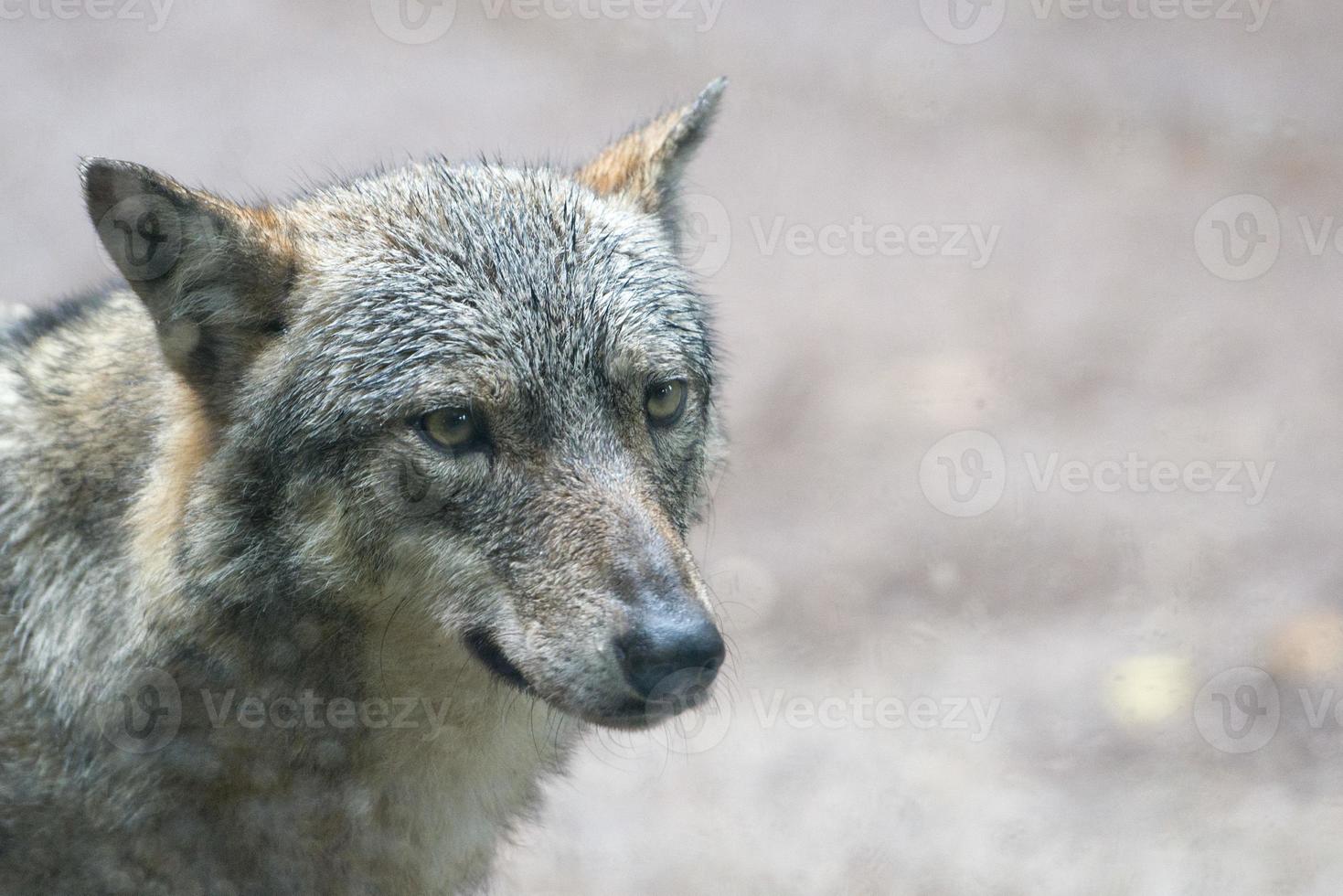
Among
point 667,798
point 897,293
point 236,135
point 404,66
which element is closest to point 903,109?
point 897,293

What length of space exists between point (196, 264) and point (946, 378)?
8.00m

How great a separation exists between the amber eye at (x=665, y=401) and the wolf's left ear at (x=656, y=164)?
953 millimetres

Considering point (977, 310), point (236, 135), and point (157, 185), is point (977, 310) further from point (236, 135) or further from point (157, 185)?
point (157, 185)

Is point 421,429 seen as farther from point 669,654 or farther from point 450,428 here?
point 669,654

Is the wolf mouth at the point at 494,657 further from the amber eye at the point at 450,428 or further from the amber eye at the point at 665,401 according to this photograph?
the amber eye at the point at 665,401

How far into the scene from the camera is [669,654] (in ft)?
11.8

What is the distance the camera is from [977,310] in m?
11.5

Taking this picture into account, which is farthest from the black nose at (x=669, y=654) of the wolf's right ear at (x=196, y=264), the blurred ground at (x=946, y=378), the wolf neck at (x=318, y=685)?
the blurred ground at (x=946, y=378)

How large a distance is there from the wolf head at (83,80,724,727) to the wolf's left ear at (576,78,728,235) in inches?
31.5

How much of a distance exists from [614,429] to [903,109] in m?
9.83

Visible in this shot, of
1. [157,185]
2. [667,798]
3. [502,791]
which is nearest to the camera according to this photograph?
[157,185]

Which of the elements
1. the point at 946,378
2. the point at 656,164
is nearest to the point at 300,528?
the point at 656,164

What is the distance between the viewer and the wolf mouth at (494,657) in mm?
4051

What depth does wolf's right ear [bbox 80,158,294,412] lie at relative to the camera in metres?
3.76
